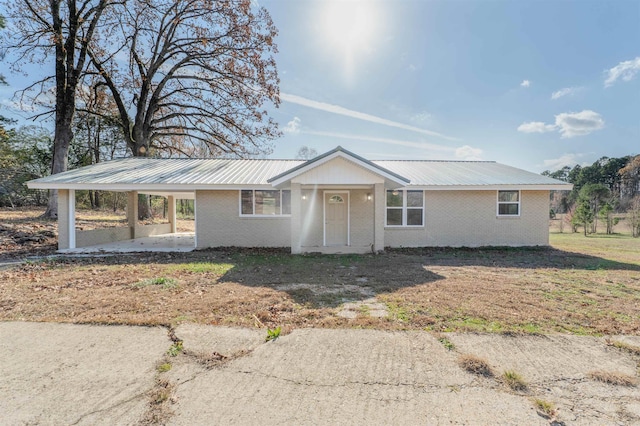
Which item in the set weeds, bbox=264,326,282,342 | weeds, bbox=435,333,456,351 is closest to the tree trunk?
weeds, bbox=264,326,282,342

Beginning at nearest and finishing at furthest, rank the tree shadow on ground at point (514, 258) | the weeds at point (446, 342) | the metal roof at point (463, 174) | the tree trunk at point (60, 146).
A: the weeds at point (446, 342), the tree shadow on ground at point (514, 258), the metal roof at point (463, 174), the tree trunk at point (60, 146)

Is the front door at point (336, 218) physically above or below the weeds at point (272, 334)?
above

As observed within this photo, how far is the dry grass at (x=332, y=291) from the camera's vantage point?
4.50m

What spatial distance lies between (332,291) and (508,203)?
1039 centimetres

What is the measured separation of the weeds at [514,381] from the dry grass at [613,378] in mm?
748

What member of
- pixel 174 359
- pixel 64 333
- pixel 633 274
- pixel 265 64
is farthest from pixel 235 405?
pixel 265 64

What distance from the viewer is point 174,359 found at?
132 inches

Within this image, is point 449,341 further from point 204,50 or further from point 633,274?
point 204,50

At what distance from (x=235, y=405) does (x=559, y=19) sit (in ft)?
62.8

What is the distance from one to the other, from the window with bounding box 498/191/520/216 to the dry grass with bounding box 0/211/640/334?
3.19 m

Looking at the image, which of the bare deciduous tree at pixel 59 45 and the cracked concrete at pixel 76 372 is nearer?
the cracked concrete at pixel 76 372

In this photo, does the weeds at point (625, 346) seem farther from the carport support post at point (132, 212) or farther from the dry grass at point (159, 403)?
the carport support post at point (132, 212)

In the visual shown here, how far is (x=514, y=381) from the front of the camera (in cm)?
292

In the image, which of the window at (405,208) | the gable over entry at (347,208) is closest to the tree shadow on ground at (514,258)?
the gable over entry at (347,208)
